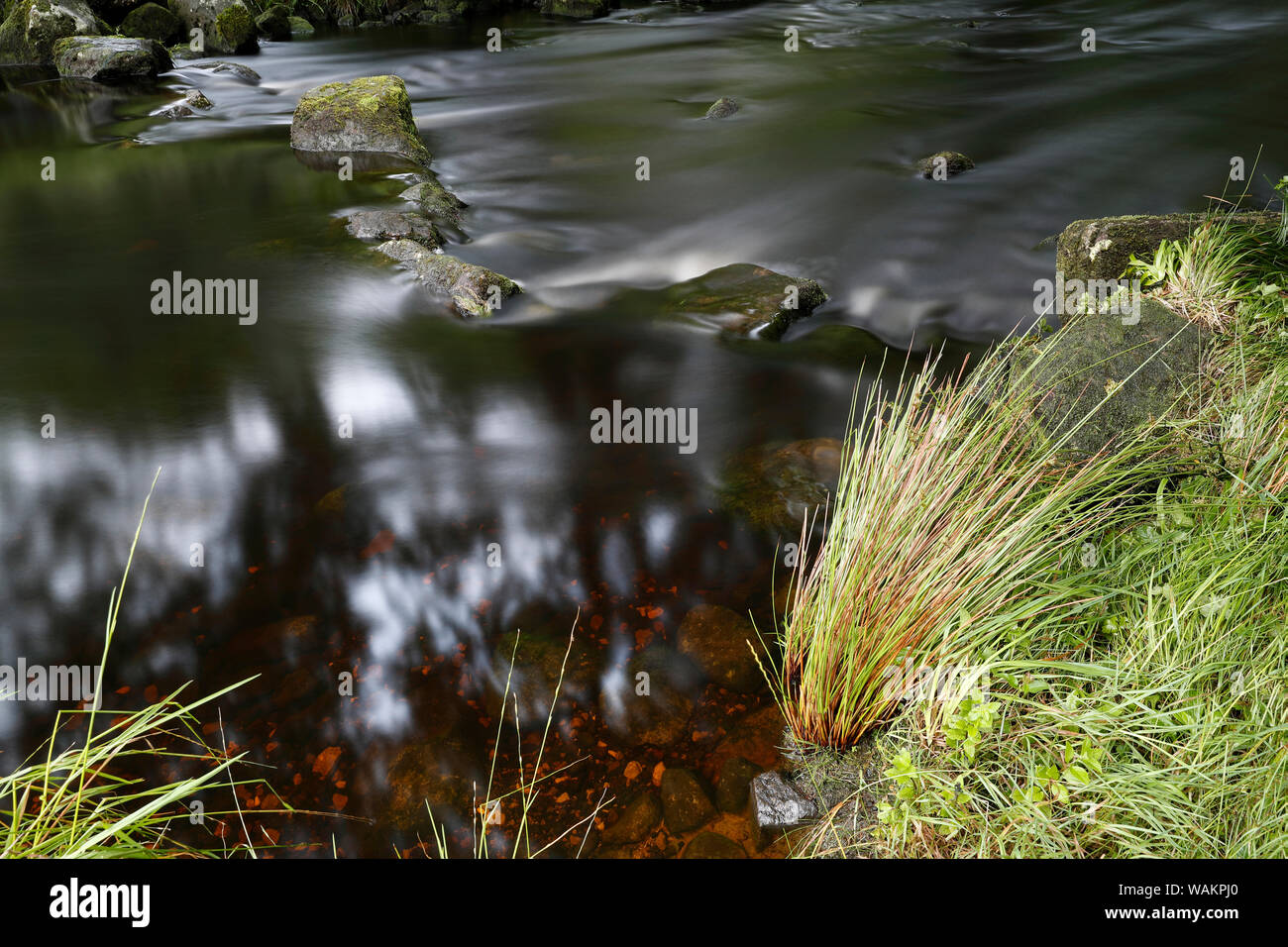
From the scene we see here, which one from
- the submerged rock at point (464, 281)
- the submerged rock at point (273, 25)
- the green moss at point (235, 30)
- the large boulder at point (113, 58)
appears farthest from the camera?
the submerged rock at point (273, 25)

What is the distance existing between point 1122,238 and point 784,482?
116 inches

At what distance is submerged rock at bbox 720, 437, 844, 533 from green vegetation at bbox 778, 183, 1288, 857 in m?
0.82

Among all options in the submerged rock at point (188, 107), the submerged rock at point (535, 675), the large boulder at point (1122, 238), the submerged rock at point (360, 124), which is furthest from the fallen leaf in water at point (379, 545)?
the submerged rock at point (188, 107)

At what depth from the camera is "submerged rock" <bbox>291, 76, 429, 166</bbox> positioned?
9625 mm

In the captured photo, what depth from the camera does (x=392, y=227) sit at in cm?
761

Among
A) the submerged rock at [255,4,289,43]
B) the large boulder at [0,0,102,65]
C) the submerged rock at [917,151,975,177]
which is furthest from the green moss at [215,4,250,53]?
the submerged rock at [917,151,975,177]

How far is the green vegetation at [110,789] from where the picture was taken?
1.91 m

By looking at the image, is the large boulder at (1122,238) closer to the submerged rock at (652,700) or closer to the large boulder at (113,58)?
the submerged rock at (652,700)

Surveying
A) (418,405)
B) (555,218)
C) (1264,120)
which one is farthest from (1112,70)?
(418,405)

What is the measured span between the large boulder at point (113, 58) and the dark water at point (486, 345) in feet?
5.08

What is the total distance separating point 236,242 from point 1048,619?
304 inches

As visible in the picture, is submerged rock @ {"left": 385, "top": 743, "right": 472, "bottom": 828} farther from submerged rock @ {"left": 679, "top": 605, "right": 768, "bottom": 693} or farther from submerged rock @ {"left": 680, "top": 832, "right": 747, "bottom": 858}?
submerged rock @ {"left": 679, "top": 605, "right": 768, "bottom": 693}

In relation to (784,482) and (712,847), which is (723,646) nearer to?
(712,847)
